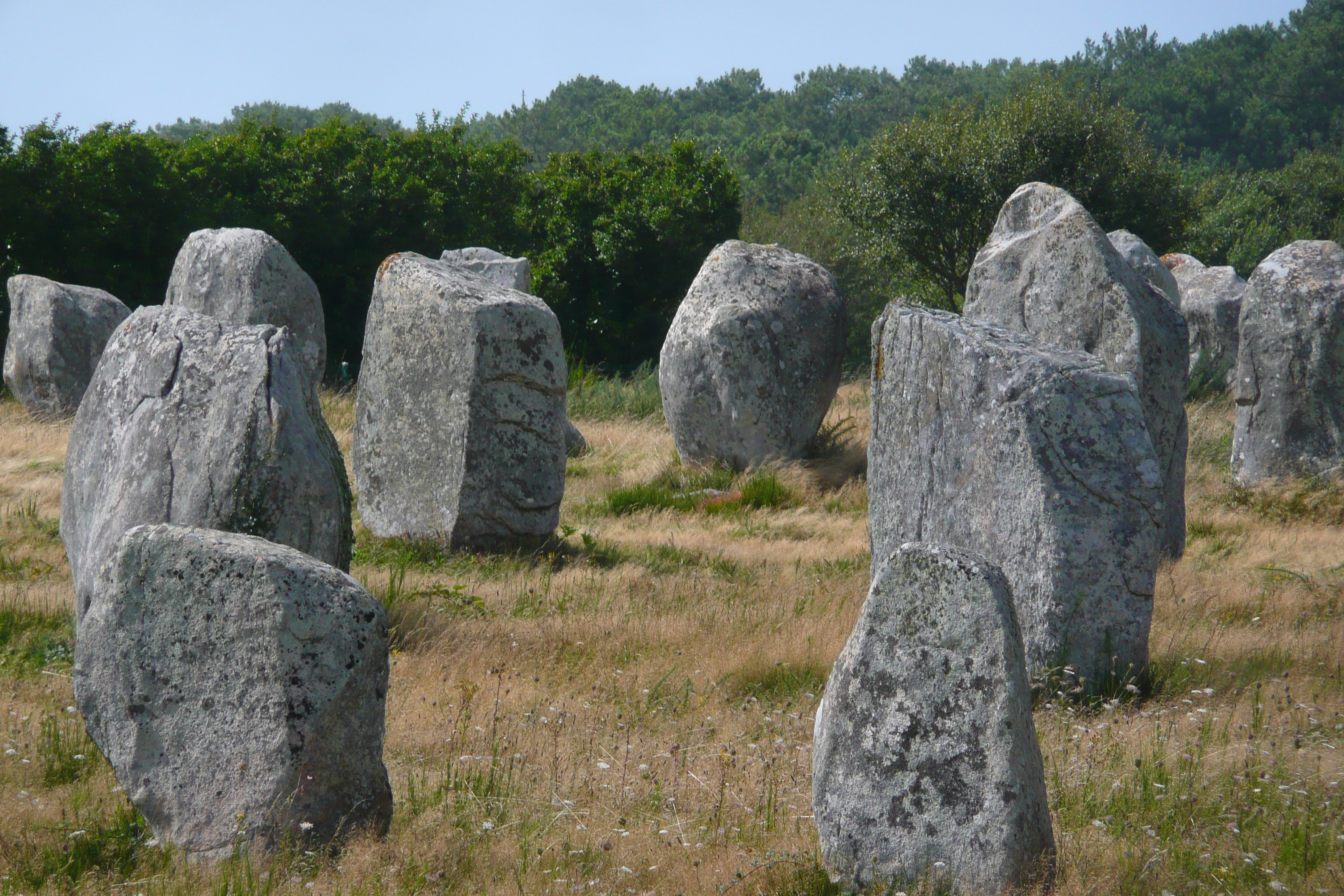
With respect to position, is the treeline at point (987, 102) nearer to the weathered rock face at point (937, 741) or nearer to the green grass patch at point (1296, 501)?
the green grass patch at point (1296, 501)

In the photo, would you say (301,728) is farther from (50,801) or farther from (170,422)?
(170,422)

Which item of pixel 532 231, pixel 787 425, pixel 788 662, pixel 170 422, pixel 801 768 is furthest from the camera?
pixel 532 231

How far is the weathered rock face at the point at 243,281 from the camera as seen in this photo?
500 inches

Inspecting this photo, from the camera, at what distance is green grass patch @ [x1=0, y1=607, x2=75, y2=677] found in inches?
221

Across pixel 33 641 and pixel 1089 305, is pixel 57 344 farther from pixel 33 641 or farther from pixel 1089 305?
pixel 1089 305

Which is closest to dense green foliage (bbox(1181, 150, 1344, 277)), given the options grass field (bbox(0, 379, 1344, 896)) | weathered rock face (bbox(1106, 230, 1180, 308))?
weathered rock face (bbox(1106, 230, 1180, 308))

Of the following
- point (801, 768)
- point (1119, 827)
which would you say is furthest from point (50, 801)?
point (1119, 827)

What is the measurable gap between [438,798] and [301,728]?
32.7 inches

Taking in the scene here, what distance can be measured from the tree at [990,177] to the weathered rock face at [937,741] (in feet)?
58.1

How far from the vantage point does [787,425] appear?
444 inches

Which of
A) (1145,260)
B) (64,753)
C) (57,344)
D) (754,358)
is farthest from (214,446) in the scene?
(1145,260)

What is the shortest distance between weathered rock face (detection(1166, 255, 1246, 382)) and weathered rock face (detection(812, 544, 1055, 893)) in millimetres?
14715

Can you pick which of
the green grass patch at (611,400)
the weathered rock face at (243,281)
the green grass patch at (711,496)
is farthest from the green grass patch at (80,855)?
the green grass patch at (611,400)

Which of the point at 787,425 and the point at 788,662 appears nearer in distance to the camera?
the point at 788,662
